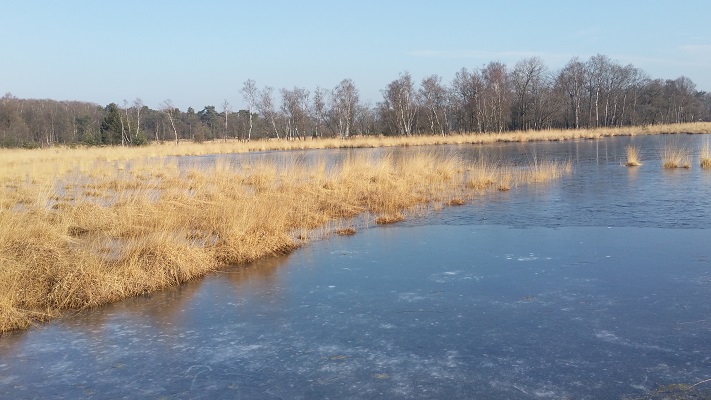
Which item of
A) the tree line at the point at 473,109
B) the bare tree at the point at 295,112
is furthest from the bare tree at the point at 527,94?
the bare tree at the point at 295,112

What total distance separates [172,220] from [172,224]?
0.13m

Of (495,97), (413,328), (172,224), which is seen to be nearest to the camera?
(413,328)

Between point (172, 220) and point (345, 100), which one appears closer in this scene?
point (172, 220)

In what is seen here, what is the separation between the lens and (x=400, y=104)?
52750 mm

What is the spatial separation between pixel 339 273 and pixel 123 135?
40154mm

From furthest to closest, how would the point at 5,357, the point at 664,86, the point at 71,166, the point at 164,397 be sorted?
1. the point at 664,86
2. the point at 71,166
3. the point at 5,357
4. the point at 164,397

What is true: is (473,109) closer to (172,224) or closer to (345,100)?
(345,100)

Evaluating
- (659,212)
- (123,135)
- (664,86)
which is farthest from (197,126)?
(659,212)

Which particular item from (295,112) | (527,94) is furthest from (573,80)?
(295,112)

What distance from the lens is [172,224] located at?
8.47 m

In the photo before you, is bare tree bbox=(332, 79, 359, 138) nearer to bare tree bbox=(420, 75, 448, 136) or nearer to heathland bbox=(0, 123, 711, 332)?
bare tree bbox=(420, 75, 448, 136)

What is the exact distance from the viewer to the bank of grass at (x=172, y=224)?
620cm

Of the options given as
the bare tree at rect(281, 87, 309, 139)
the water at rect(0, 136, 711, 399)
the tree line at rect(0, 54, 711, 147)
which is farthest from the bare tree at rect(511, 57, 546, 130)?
the water at rect(0, 136, 711, 399)

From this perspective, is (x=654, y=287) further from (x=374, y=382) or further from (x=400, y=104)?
(x=400, y=104)
